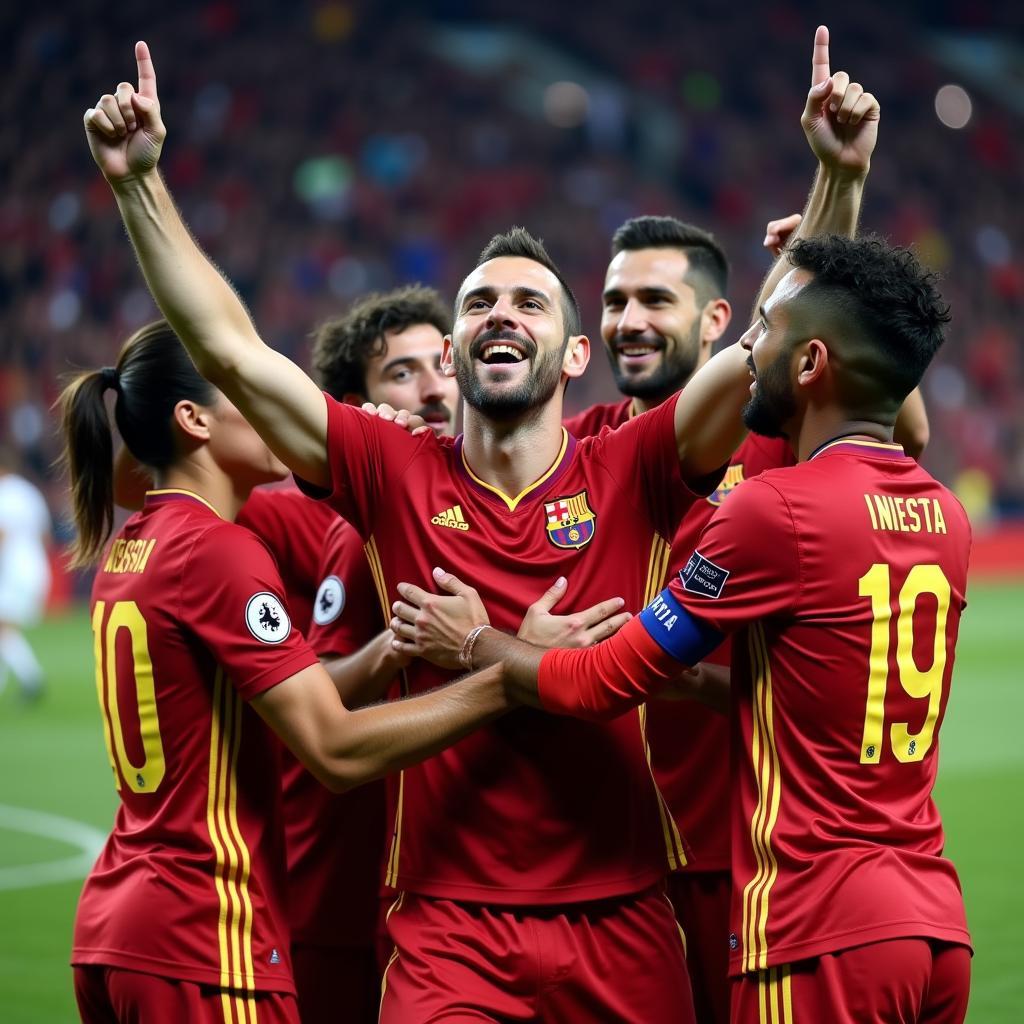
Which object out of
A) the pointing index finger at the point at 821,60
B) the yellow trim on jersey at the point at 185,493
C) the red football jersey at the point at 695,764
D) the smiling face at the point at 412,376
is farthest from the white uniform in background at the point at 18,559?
the pointing index finger at the point at 821,60

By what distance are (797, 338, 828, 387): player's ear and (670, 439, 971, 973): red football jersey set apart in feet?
0.60

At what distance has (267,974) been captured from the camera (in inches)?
127

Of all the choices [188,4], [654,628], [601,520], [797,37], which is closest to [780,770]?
[654,628]

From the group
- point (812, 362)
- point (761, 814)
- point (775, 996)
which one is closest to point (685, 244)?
point (812, 362)

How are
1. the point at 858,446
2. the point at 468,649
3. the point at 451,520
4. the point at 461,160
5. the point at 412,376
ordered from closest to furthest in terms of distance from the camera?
the point at 858,446 → the point at 468,649 → the point at 451,520 → the point at 412,376 → the point at 461,160

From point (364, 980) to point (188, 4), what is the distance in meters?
25.6

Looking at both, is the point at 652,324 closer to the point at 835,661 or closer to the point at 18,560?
the point at 835,661

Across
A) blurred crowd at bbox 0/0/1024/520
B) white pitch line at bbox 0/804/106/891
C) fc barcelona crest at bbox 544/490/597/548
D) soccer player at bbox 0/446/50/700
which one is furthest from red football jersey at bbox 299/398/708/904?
blurred crowd at bbox 0/0/1024/520

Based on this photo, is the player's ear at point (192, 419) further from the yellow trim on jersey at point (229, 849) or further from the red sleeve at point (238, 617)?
the yellow trim on jersey at point (229, 849)

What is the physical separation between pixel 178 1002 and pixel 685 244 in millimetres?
3194

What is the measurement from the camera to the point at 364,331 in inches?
190

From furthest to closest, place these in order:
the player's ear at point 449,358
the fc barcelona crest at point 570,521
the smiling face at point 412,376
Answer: the smiling face at point 412,376 < the player's ear at point 449,358 < the fc barcelona crest at point 570,521

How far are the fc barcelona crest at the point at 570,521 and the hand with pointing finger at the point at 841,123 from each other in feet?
3.30

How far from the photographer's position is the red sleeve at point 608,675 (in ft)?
10.2
